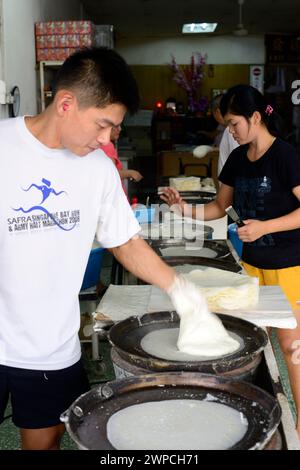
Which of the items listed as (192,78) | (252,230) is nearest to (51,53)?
(252,230)

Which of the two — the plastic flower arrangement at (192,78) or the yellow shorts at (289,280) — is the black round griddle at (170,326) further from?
the plastic flower arrangement at (192,78)

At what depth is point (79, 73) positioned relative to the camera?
1.36m

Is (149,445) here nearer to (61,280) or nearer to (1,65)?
(61,280)

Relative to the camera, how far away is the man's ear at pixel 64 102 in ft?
4.48

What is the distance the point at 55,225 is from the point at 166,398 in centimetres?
55

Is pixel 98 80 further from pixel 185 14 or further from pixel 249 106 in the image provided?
pixel 185 14

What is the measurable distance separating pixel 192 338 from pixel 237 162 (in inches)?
48.4

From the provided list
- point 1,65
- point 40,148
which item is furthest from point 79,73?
point 1,65

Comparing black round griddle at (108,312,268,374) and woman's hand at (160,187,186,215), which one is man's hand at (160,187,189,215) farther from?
black round griddle at (108,312,268,374)

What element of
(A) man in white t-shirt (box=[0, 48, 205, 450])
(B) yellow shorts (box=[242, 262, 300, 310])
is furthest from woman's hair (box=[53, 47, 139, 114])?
(B) yellow shorts (box=[242, 262, 300, 310])

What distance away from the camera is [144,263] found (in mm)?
1596

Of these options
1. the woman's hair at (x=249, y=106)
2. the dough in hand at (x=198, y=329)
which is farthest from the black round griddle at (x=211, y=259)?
the dough in hand at (x=198, y=329)

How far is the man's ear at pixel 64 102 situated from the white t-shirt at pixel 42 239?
0.10m

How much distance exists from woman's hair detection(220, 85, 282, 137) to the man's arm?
0.90 meters
